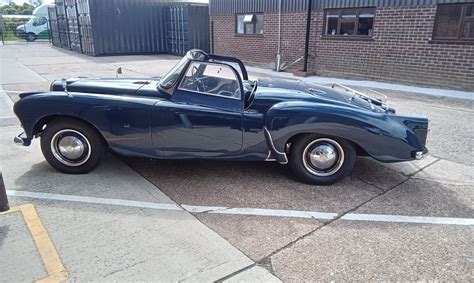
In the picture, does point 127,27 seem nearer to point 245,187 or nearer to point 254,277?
point 245,187

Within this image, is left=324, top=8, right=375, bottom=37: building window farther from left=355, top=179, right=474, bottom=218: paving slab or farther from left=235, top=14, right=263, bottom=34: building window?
left=355, top=179, right=474, bottom=218: paving slab

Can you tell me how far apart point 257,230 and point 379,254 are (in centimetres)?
102

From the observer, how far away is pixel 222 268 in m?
2.63

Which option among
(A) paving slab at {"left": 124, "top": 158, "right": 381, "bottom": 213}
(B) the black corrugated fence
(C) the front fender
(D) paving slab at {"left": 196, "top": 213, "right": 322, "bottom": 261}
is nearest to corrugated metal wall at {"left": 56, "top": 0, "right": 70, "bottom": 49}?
(B) the black corrugated fence

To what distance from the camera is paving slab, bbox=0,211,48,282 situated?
2.51m

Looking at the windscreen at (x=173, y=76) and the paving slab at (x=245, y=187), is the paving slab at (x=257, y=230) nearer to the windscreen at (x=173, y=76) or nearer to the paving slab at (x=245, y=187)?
the paving slab at (x=245, y=187)

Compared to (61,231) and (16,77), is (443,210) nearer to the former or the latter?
(61,231)

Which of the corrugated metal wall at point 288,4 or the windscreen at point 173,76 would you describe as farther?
the corrugated metal wall at point 288,4

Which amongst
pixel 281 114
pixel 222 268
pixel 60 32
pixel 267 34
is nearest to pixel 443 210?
pixel 281 114

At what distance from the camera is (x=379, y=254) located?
9.29ft

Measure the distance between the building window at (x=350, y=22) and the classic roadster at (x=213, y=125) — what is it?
8.26 metres

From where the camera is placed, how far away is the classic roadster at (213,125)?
384 centimetres

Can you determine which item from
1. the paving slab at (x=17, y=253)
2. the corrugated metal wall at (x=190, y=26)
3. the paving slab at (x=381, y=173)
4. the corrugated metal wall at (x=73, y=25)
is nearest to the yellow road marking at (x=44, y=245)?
the paving slab at (x=17, y=253)

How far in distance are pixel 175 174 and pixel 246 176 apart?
2.83 ft
